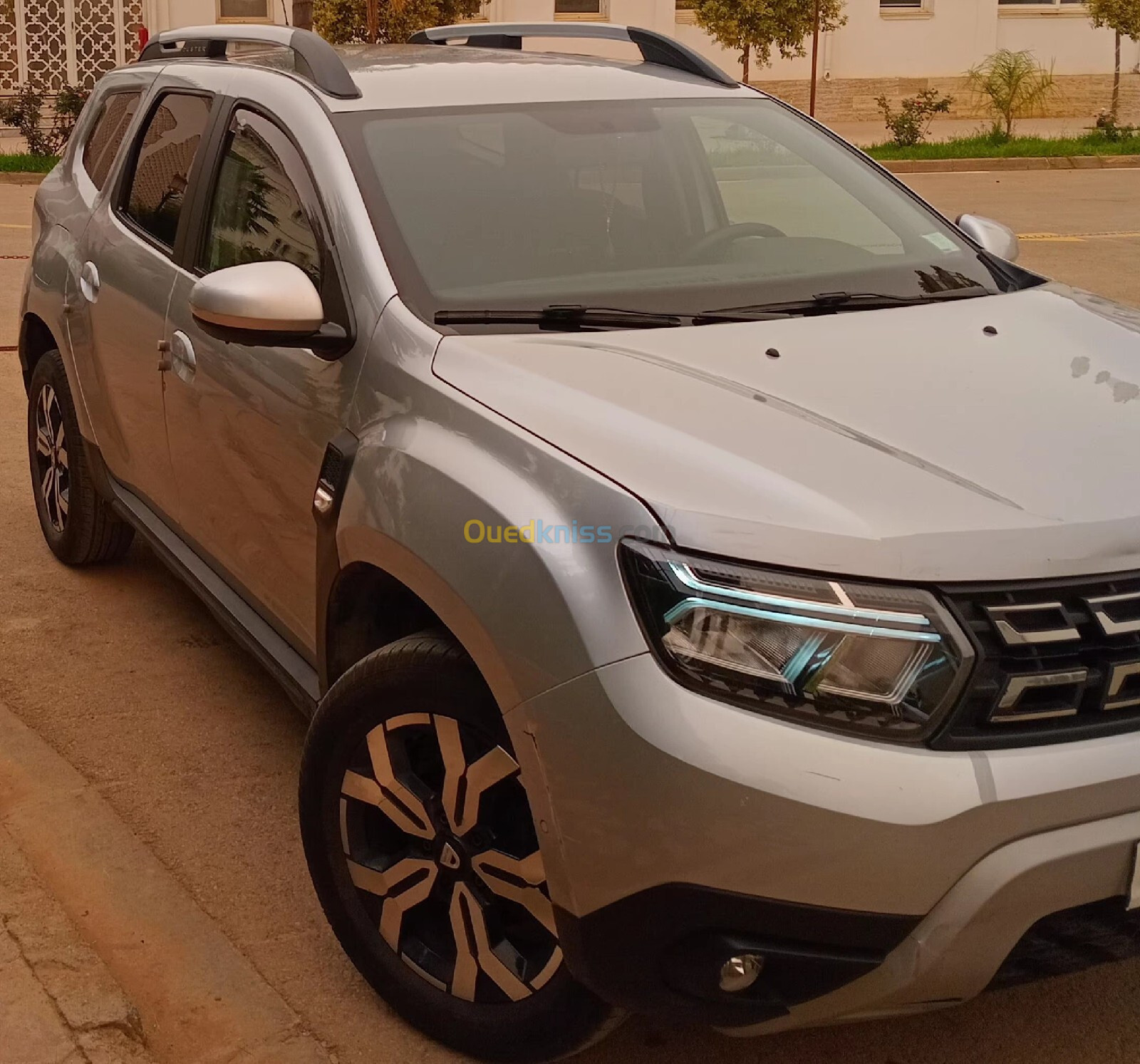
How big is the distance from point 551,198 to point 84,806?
5.96ft

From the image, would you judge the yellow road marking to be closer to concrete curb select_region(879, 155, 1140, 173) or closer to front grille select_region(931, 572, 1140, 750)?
concrete curb select_region(879, 155, 1140, 173)

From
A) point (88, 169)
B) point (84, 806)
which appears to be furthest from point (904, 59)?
point (84, 806)

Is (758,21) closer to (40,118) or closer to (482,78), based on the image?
(40,118)

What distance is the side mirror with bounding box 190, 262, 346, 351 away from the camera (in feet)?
9.70

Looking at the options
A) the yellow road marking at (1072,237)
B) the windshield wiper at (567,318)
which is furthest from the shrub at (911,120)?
the windshield wiper at (567,318)

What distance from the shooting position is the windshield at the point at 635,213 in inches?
126

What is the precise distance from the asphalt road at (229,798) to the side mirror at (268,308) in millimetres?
1215

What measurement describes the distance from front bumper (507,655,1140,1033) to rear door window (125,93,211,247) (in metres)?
2.35

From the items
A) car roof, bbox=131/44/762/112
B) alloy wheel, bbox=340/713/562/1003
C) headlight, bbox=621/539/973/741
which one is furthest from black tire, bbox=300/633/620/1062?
car roof, bbox=131/44/762/112

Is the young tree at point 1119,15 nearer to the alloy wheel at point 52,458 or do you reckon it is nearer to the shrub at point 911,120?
the shrub at point 911,120

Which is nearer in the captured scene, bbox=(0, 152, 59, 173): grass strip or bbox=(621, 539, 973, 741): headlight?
bbox=(621, 539, 973, 741): headlight

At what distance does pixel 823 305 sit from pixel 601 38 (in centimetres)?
141

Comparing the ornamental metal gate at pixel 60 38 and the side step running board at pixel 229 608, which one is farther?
the ornamental metal gate at pixel 60 38

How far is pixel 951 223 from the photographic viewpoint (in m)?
4.02
